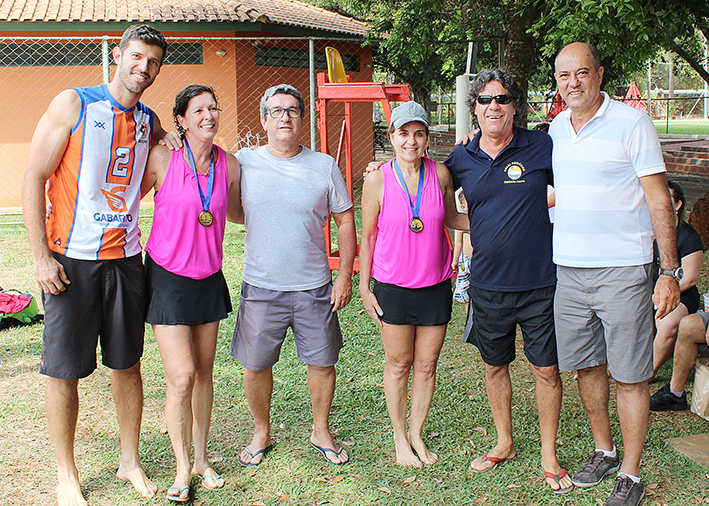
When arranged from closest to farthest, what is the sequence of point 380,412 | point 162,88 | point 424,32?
point 380,412 → point 424,32 → point 162,88

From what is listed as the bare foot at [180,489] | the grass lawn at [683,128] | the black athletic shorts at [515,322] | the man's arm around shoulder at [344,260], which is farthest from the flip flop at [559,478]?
the grass lawn at [683,128]

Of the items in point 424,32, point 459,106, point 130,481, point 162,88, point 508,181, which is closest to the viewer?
point 508,181

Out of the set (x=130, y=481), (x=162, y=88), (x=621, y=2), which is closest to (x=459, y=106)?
(x=621, y=2)

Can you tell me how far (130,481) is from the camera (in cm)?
337

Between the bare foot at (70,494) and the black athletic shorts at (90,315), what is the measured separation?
22.0 inches

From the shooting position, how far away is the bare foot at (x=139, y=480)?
3.25m

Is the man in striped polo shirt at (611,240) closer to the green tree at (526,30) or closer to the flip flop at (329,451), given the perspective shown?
the flip flop at (329,451)

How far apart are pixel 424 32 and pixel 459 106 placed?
162 inches

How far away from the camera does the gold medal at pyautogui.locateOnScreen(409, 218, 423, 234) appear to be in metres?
3.28

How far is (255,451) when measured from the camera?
143 inches

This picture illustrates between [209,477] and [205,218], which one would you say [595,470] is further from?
[205,218]

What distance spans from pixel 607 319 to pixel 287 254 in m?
1.61

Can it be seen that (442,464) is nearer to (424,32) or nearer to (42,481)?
(42,481)

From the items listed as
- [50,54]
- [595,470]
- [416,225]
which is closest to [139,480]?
[416,225]
